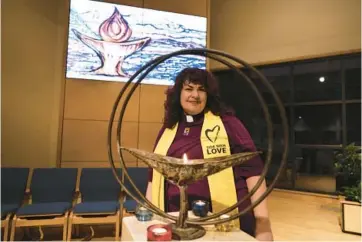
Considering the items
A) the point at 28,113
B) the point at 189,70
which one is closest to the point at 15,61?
the point at 28,113

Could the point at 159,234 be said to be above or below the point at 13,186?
above

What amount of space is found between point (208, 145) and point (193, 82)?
233 mm

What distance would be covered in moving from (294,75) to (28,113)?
184 inches

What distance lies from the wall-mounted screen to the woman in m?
3.05

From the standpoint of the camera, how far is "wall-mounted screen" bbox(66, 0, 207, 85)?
3.89 m

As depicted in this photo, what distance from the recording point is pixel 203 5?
4.53m

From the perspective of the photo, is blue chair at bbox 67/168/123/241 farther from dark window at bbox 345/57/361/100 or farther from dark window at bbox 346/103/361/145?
dark window at bbox 345/57/361/100

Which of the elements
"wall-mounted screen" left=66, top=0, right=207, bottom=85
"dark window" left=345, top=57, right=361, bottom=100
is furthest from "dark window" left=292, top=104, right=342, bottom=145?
"wall-mounted screen" left=66, top=0, right=207, bottom=85

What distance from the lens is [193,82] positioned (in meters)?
1.01

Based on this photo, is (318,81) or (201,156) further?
(318,81)

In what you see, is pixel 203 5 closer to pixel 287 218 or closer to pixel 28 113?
pixel 28 113

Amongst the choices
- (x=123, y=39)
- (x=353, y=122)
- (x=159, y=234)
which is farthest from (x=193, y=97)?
(x=353, y=122)

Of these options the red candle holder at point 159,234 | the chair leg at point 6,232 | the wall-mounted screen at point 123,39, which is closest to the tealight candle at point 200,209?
the red candle holder at point 159,234

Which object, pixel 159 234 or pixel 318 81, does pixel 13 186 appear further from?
pixel 318 81
